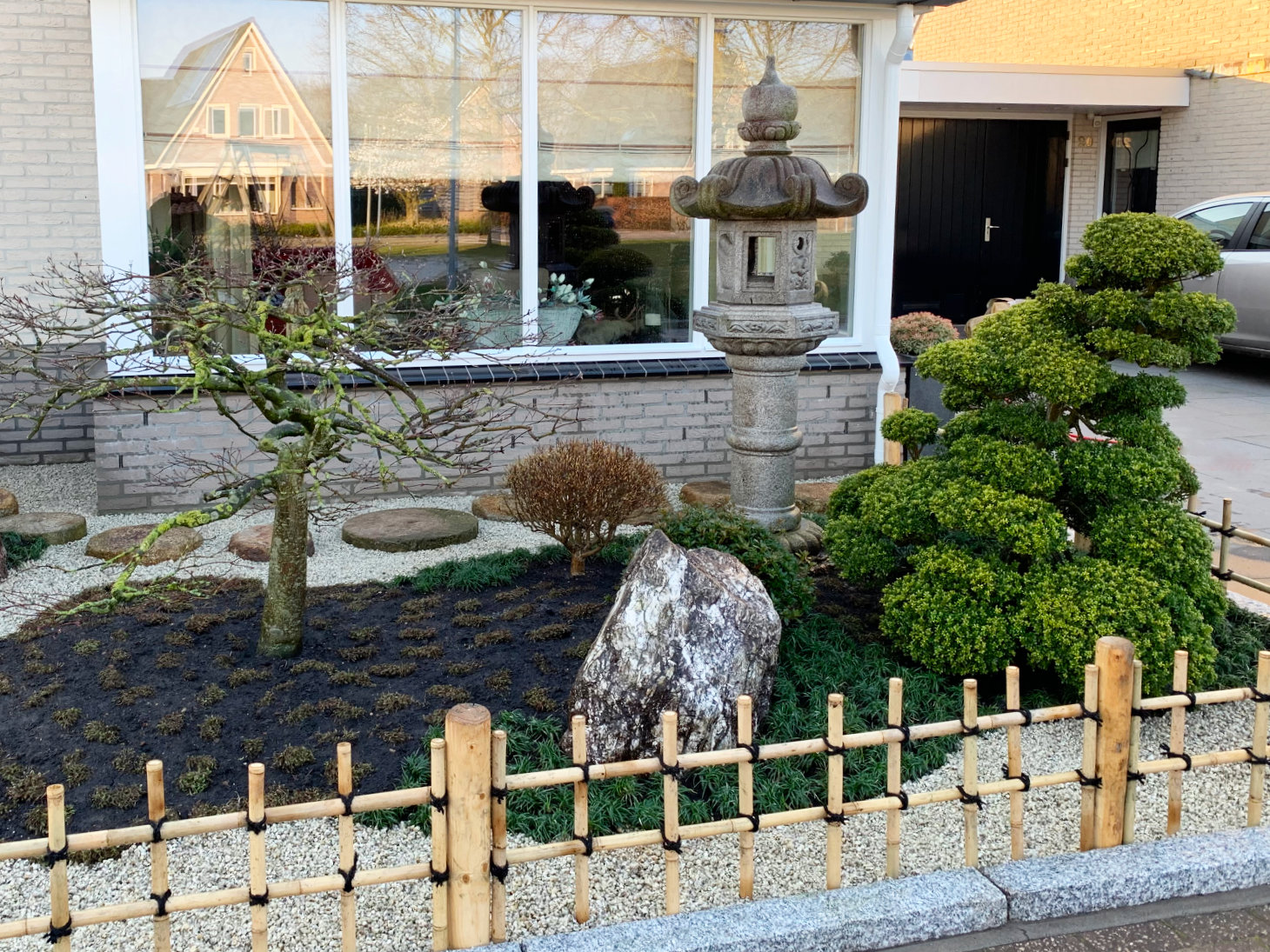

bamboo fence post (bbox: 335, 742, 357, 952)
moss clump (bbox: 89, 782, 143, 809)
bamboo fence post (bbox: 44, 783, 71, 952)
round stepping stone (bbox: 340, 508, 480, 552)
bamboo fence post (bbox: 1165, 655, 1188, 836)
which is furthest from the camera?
round stepping stone (bbox: 340, 508, 480, 552)

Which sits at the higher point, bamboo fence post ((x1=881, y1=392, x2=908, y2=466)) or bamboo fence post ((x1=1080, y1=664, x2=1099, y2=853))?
bamboo fence post ((x1=881, y1=392, x2=908, y2=466))

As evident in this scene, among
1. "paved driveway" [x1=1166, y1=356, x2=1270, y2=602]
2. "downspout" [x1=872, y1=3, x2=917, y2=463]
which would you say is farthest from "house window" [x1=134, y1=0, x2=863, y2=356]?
"paved driveway" [x1=1166, y1=356, x2=1270, y2=602]

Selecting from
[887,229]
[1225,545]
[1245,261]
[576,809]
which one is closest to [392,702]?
[576,809]

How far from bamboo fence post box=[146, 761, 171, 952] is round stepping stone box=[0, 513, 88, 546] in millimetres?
4285

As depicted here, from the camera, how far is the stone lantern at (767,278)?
595cm

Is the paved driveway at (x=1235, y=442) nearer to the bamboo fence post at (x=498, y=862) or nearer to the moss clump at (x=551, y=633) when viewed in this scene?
the moss clump at (x=551, y=633)

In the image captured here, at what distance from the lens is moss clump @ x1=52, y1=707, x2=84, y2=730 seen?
14.9 ft

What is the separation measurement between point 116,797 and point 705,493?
452cm

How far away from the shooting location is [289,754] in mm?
4305

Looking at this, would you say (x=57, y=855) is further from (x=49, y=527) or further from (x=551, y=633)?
(x=49, y=527)

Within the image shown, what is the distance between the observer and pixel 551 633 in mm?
5387

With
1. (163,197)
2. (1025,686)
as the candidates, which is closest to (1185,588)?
(1025,686)

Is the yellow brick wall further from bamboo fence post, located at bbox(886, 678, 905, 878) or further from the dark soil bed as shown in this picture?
bamboo fence post, located at bbox(886, 678, 905, 878)

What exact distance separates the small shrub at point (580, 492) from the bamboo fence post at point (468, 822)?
2793 millimetres
